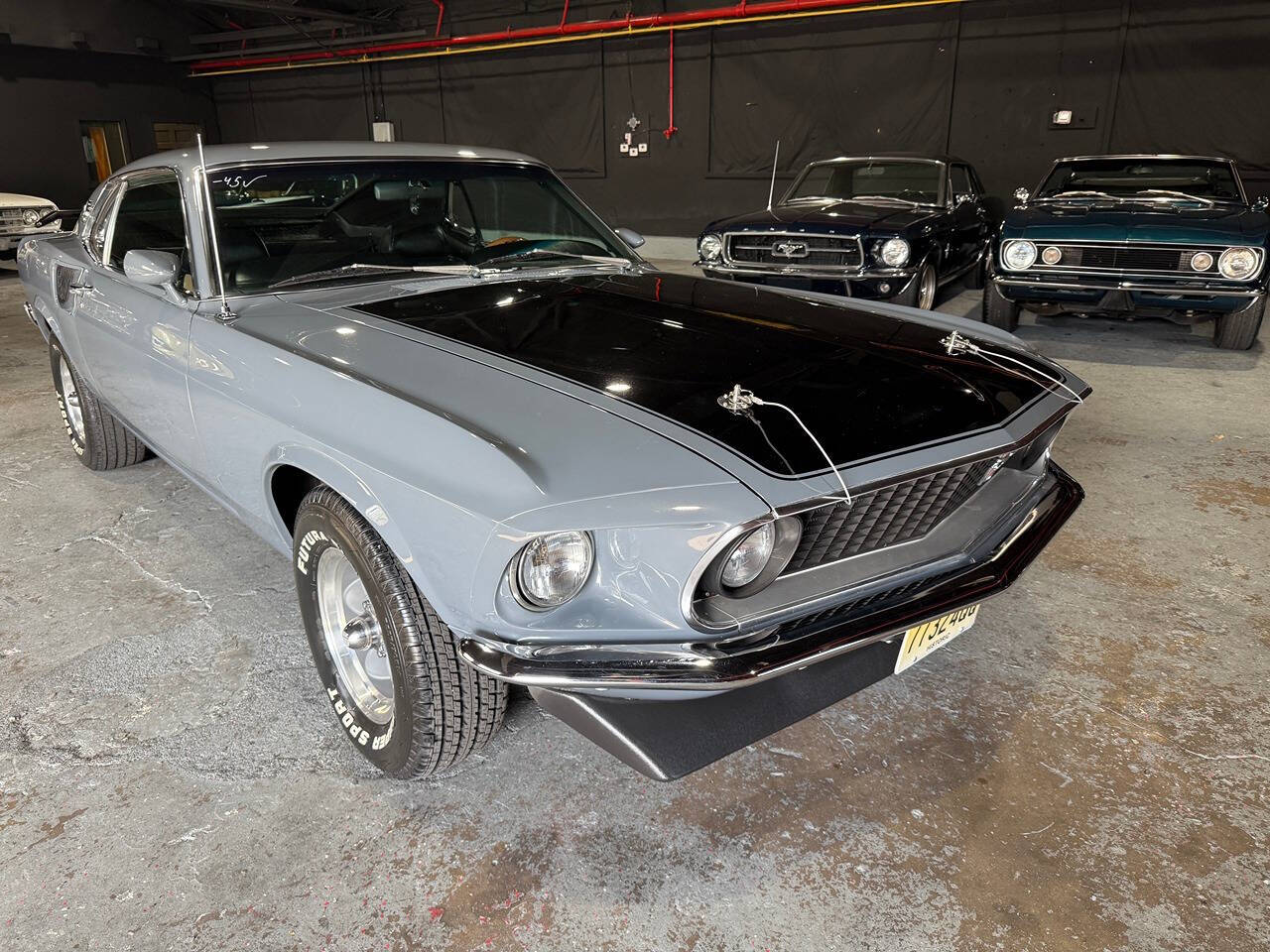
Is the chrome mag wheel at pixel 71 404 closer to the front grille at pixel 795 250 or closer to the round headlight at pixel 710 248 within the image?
the round headlight at pixel 710 248

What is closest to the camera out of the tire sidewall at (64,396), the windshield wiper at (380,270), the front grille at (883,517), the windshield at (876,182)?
the front grille at (883,517)

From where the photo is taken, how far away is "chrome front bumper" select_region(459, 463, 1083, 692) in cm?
145

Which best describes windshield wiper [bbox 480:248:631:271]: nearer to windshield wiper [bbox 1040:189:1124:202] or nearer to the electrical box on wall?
windshield wiper [bbox 1040:189:1124:202]

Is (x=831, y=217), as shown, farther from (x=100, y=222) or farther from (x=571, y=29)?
(x=571, y=29)

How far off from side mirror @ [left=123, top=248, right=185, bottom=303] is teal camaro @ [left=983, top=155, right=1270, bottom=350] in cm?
557

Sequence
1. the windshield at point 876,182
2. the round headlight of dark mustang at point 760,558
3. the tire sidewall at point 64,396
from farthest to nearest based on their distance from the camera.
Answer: the windshield at point 876,182
the tire sidewall at point 64,396
the round headlight of dark mustang at point 760,558

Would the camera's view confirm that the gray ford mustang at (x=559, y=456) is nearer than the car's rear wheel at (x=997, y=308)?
Yes

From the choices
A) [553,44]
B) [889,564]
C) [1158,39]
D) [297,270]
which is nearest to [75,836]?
[297,270]

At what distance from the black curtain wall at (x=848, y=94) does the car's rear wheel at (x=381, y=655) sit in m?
10.4

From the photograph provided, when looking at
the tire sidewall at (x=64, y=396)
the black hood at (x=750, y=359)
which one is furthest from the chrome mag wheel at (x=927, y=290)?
the tire sidewall at (x=64, y=396)

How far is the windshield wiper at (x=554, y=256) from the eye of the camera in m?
2.83

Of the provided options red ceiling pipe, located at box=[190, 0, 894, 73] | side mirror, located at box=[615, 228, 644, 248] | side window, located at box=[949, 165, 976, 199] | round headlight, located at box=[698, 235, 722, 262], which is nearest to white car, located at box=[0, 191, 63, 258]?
red ceiling pipe, located at box=[190, 0, 894, 73]

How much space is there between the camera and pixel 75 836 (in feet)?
5.97

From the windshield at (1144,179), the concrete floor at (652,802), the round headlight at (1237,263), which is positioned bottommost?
the concrete floor at (652,802)
